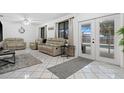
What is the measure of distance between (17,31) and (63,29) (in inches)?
219

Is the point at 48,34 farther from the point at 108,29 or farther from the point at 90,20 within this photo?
the point at 108,29

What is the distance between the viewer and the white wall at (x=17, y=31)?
29.2 feet

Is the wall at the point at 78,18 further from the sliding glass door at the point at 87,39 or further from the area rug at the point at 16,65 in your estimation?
the area rug at the point at 16,65

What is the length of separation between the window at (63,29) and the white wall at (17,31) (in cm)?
460

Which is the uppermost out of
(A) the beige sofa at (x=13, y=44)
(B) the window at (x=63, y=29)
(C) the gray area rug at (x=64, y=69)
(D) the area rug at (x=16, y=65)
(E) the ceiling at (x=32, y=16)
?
(E) the ceiling at (x=32, y=16)

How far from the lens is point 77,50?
548cm

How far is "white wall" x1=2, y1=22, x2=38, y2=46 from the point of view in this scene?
8898 mm

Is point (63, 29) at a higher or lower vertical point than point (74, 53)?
higher

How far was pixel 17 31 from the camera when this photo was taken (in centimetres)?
951

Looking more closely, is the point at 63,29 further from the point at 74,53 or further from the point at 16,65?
the point at 16,65

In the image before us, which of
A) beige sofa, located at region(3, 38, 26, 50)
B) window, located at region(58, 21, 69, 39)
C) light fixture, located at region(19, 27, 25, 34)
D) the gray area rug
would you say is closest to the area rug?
the gray area rug

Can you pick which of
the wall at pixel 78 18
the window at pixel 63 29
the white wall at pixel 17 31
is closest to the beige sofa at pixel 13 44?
the white wall at pixel 17 31

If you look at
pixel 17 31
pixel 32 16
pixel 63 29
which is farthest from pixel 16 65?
pixel 17 31
